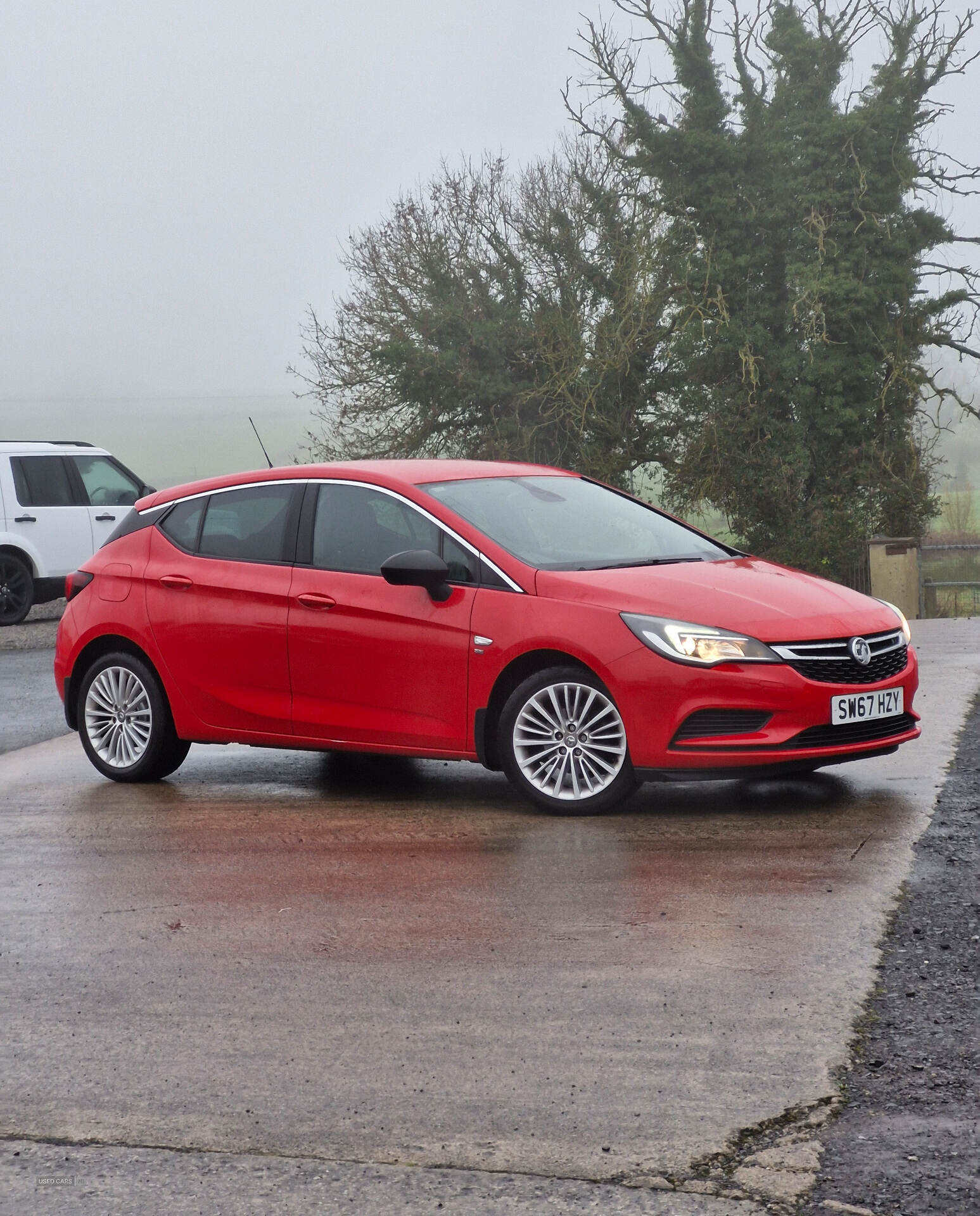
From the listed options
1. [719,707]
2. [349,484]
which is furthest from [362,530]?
[719,707]

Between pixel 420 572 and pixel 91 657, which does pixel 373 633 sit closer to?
pixel 420 572

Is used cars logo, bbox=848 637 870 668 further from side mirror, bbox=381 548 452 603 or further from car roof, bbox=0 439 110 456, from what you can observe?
car roof, bbox=0 439 110 456

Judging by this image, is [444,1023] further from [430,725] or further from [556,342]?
[556,342]

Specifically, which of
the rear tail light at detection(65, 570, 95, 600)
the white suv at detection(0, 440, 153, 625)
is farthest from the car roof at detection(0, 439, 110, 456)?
the rear tail light at detection(65, 570, 95, 600)

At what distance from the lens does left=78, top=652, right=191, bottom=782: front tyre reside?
8664 millimetres

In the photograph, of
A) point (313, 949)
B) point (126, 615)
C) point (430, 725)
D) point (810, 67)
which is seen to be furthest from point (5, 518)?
point (810, 67)

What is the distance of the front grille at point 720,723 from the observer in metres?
6.90

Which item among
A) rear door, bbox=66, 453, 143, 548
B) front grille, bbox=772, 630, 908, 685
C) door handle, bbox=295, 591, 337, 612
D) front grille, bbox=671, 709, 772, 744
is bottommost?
front grille, bbox=671, 709, 772, 744

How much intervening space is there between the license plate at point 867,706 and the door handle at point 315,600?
7.91 ft

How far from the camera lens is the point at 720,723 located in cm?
692

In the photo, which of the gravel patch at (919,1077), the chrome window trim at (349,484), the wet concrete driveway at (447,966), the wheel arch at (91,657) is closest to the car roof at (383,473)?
the chrome window trim at (349,484)

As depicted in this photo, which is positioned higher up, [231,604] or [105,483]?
[105,483]

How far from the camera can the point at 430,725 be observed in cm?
751

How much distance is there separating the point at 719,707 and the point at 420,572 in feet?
4.96
